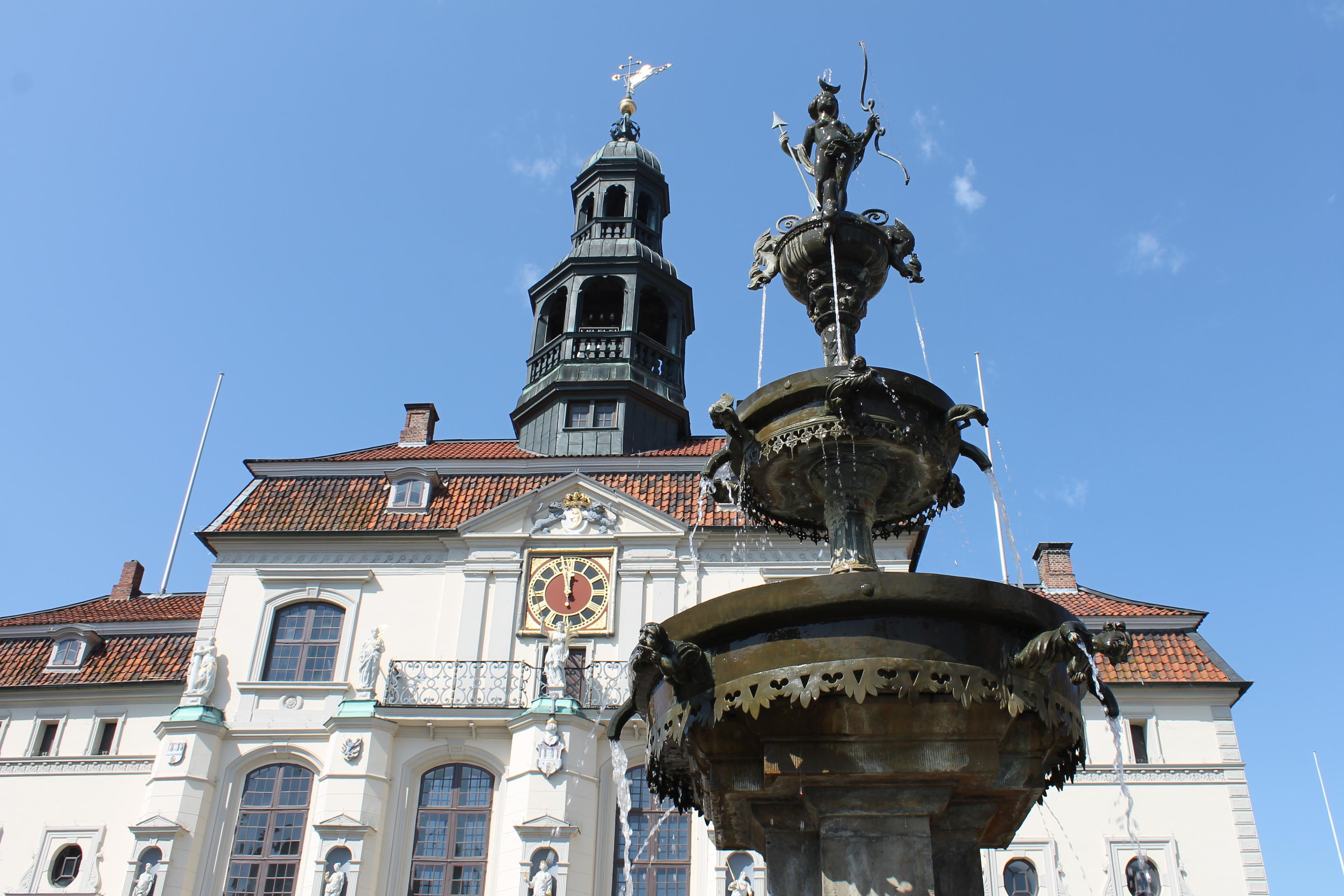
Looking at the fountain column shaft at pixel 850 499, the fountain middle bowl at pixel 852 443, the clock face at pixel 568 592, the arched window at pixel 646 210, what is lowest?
the fountain column shaft at pixel 850 499

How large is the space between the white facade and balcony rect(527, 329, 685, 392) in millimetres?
4708

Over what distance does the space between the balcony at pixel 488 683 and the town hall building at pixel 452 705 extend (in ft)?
0.21

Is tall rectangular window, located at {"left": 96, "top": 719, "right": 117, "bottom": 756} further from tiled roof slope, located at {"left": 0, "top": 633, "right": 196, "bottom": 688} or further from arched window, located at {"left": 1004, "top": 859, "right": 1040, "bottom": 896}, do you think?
arched window, located at {"left": 1004, "top": 859, "right": 1040, "bottom": 896}

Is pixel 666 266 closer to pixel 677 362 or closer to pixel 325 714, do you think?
pixel 677 362

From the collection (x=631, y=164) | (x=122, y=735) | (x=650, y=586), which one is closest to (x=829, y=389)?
(x=650, y=586)

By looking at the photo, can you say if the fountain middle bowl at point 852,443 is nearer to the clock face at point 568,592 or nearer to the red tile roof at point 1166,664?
the clock face at point 568,592

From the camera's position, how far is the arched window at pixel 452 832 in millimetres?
21469

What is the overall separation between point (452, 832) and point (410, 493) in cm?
844

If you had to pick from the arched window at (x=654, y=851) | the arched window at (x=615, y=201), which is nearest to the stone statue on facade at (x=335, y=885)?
the arched window at (x=654, y=851)

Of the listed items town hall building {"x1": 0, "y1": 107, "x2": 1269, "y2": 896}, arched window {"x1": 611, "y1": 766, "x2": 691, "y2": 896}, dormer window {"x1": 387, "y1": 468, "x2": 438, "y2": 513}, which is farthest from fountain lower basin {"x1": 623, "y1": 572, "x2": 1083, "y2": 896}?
dormer window {"x1": 387, "y1": 468, "x2": 438, "y2": 513}

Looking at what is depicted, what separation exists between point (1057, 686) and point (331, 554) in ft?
70.8

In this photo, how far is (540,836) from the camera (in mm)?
20344

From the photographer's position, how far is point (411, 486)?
2697 centimetres

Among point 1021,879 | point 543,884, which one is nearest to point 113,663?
point 543,884
